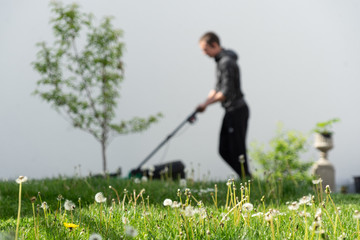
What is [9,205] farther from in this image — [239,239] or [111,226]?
[239,239]

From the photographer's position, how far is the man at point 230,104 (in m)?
7.60

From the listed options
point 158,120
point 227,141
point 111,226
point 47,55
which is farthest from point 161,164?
point 111,226

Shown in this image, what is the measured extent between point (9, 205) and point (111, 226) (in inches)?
110

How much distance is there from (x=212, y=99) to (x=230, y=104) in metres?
0.33

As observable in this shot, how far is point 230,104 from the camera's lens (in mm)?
7680

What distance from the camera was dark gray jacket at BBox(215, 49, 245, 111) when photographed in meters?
7.58

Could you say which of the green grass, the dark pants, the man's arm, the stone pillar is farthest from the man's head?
the stone pillar

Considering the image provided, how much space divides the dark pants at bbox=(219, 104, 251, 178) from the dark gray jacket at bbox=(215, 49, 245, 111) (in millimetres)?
143

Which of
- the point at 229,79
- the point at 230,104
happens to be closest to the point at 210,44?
the point at 229,79

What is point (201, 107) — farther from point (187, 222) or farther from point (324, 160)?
point (324, 160)

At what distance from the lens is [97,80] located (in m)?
12.2

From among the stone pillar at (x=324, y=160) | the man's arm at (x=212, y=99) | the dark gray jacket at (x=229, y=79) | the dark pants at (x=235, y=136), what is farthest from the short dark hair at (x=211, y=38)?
the stone pillar at (x=324, y=160)

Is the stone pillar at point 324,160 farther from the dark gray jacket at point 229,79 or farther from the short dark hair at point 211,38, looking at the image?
the short dark hair at point 211,38

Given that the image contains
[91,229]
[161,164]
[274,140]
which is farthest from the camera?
[274,140]
